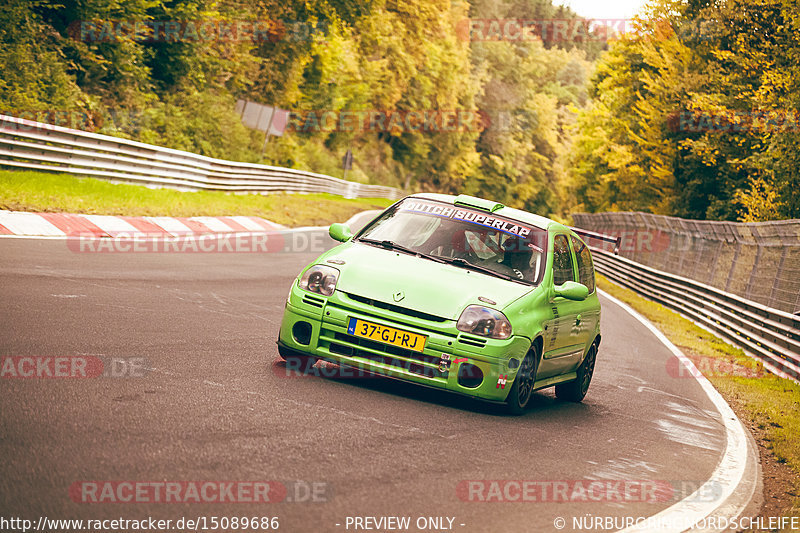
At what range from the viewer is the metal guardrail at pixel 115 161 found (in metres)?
19.2

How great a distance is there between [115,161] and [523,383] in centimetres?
1745

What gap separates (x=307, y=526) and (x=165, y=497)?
2.01 feet

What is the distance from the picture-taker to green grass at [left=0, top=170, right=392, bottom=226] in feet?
54.1

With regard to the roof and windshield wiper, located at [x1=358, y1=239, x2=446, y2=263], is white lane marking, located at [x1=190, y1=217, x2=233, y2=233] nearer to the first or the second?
the roof

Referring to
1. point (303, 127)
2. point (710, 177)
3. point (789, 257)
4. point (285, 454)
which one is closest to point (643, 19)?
point (710, 177)

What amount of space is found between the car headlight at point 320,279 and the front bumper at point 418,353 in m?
0.09

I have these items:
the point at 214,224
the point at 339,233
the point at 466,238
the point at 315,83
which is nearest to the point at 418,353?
the point at 466,238

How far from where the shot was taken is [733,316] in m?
18.4

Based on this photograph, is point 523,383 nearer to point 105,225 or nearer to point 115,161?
point 105,225

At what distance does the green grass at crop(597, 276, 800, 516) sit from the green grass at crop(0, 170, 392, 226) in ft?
33.1

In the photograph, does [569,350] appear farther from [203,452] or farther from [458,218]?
[203,452]
